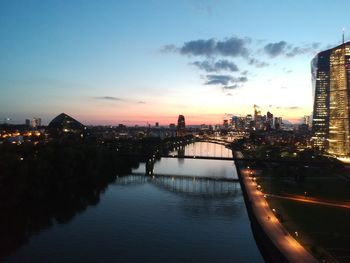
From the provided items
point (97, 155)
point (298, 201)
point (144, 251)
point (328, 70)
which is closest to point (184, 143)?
point (328, 70)

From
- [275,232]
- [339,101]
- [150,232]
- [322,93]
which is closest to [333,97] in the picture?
[339,101]

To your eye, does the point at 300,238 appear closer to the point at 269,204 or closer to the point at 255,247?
the point at 255,247

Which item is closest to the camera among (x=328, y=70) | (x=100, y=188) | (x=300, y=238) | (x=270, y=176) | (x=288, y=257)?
(x=288, y=257)

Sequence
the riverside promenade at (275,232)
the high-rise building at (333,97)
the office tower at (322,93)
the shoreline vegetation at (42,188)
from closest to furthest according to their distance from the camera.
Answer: the riverside promenade at (275,232) < the shoreline vegetation at (42,188) < the high-rise building at (333,97) < the office tower at (322,93)

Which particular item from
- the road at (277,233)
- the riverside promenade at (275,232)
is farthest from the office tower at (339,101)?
the road at (277,233)

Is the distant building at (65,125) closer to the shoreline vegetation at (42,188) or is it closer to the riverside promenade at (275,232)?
the shoreline vegetation at (42,188)
